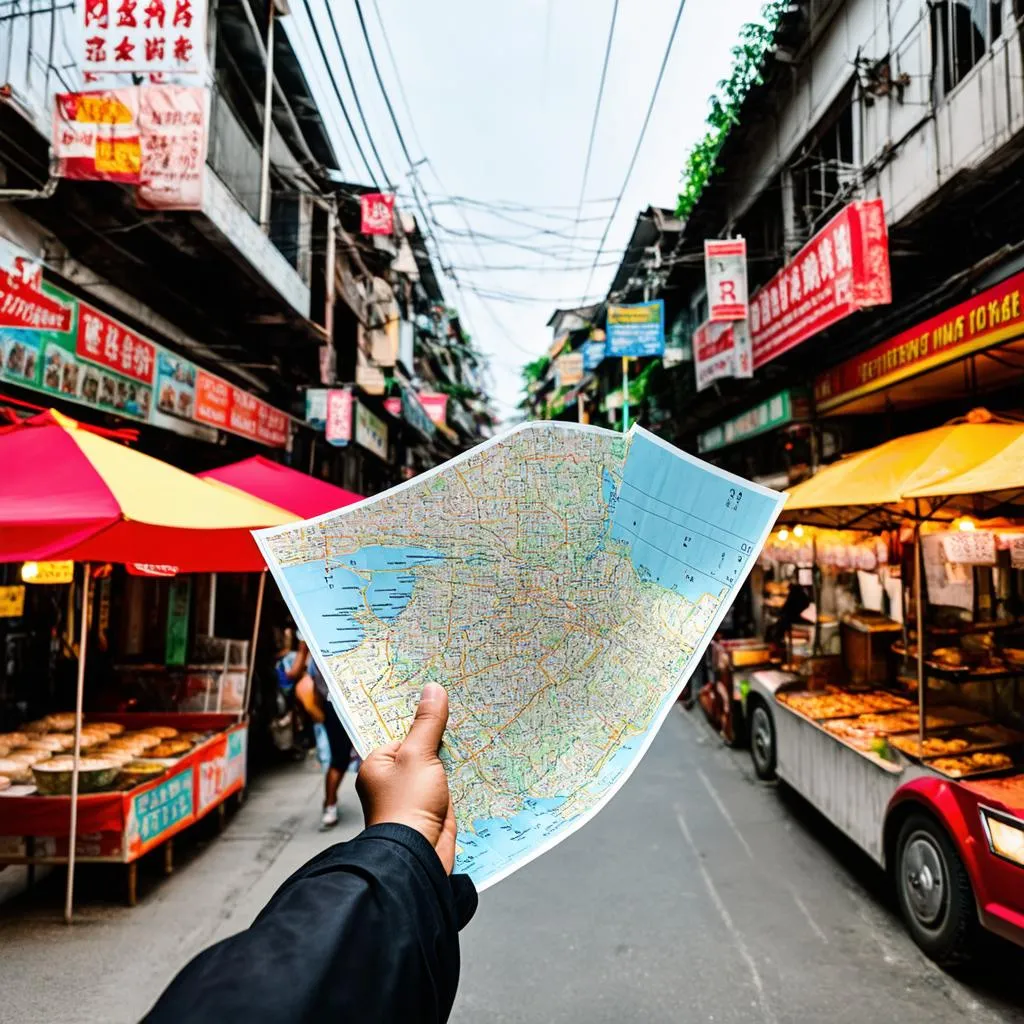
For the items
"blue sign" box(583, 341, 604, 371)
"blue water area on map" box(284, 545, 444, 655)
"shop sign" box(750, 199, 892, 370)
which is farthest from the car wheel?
"blue sign" box(583, 341, 604, 371)

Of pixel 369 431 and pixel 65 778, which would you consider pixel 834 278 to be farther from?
pixel 369 431

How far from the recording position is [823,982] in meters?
4.07

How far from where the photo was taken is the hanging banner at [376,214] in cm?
1413

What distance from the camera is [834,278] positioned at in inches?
322

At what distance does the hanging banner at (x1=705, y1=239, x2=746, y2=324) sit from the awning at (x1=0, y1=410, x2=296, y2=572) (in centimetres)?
805

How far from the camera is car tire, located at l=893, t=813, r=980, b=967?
13.4 ft

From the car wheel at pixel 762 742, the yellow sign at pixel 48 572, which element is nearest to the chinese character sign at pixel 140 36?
the yellow sign at pixel 48 572

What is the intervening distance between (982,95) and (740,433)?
7.41 m

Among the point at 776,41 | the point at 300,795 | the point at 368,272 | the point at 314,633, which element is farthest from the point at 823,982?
the point at 368,272

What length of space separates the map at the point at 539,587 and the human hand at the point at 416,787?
0.13 m

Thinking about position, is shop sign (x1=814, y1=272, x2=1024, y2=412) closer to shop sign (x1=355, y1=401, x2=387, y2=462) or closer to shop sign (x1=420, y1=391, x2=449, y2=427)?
shop sign (x1=355, y1=401, x2=387, y2=462)

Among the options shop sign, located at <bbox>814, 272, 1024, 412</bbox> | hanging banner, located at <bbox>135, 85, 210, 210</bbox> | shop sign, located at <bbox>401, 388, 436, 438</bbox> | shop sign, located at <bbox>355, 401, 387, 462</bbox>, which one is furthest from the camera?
shop sign, located at <bbox>401, 388, 436, 438</bbox>

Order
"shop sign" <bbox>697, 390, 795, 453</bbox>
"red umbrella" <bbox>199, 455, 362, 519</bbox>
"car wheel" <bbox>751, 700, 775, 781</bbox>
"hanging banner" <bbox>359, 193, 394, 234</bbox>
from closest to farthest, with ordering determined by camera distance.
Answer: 1. "red umbrella" <bbox>199, 455, 362, 519</bbox>
2. "car wheel" <bbox>751, 700, 775, 781</bbox>
3. "shop sign" <bbox>697, 390, 795, 453</bbox>
4. "hanging banner" <bbox>359, 193, 394, 234</bbox>

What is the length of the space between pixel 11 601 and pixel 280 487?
2.66 meters
